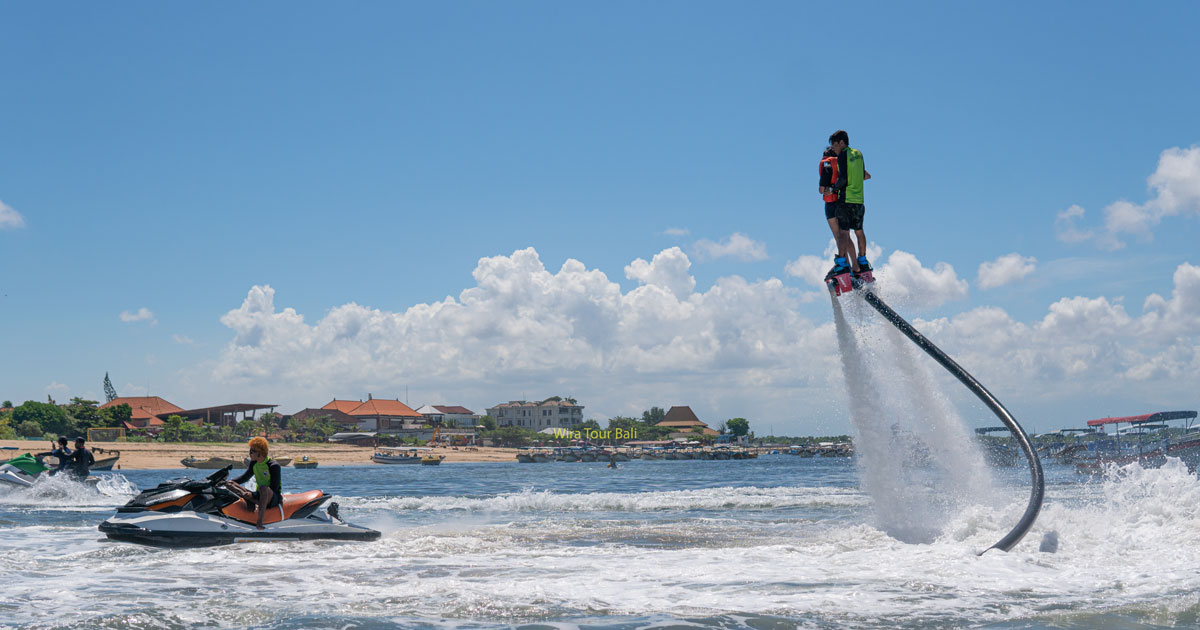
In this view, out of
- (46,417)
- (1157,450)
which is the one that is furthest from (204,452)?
(1157,450)

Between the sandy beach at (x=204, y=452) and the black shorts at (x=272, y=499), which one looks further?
the sandy beach at (x=204, y=452)

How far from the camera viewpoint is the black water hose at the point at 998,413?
10.7 metres

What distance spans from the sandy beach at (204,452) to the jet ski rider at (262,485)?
1999 inches

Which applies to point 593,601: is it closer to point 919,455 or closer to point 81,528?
point 919,455

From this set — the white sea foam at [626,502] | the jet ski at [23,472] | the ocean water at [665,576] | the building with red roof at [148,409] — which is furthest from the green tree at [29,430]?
the ocean water at [665,576]

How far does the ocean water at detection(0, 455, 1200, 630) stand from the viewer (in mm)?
Answer: 8320

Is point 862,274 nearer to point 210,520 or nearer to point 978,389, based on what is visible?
point 978,389

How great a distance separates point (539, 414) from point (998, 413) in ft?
592

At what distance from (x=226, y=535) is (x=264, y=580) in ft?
9.81

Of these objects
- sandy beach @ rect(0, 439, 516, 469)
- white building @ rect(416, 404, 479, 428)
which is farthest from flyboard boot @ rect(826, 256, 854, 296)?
white building @ rect(416, 404, 479, 428)

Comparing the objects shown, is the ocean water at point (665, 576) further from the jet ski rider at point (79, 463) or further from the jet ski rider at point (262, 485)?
the jet ski rider at point (79, 463)

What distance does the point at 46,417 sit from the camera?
97750 millimetres

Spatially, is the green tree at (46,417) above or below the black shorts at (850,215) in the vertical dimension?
below

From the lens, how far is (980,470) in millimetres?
13023
